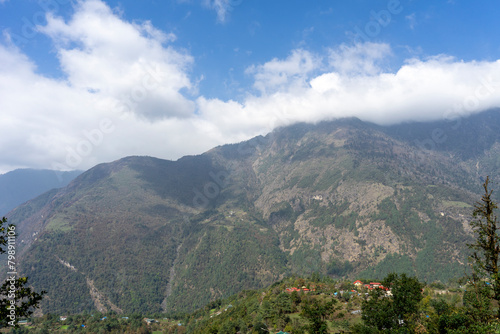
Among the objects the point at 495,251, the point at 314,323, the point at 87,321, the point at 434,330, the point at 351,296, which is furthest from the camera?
the point at 87,321

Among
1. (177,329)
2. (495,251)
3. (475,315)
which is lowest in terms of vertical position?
(177,329)

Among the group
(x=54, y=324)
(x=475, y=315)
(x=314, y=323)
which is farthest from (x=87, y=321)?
(x=475, y=315)

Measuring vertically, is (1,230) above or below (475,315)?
above

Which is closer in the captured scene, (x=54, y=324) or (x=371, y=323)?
(x=371, y=323)

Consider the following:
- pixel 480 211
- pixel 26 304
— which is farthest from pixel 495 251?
pixel 26 304

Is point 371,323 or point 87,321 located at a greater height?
point 371,323

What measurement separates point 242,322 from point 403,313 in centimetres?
5183

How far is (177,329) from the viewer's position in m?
150

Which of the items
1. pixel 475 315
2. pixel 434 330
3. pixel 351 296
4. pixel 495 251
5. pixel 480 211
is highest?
pixel 480 211

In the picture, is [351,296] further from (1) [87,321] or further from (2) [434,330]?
(1) [87,321]

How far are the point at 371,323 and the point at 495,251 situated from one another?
104 feet

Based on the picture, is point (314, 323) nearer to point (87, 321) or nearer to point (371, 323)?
point (371, 323)

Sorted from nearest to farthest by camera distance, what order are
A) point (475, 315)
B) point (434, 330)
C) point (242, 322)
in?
point (475, 315) < point (434, 330) < point (242, 322)

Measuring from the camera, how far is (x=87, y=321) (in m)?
160
